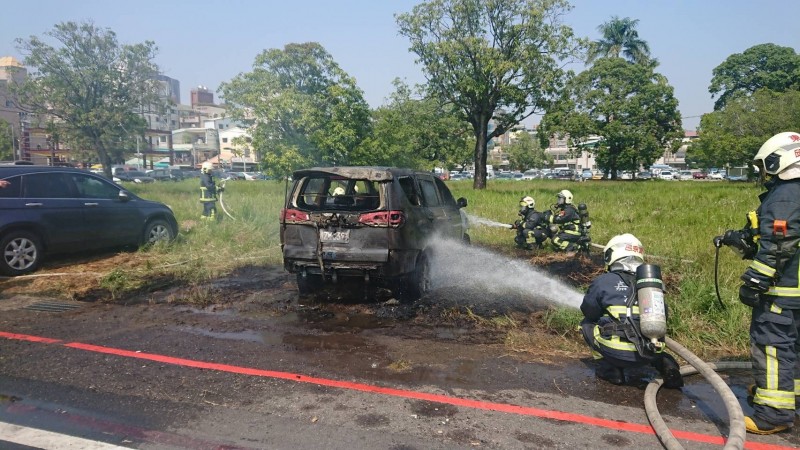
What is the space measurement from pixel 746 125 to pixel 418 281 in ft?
127

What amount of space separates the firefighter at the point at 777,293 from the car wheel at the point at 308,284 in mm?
4852

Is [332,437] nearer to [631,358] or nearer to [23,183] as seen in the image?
[631,358]

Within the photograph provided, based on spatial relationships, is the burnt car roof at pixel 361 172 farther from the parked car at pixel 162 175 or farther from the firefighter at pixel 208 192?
the parked car at pixel 162 175

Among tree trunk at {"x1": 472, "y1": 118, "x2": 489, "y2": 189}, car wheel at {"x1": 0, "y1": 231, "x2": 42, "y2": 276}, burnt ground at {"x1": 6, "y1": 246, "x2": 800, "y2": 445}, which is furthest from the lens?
tree trunk at {"x1": 472, "y1": 118, "x2": 489, "y2": 189}

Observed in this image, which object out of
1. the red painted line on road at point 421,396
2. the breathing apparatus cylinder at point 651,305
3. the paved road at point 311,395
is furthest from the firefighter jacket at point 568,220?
the red painted line on road at point 421,396

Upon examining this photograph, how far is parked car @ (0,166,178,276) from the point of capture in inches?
303

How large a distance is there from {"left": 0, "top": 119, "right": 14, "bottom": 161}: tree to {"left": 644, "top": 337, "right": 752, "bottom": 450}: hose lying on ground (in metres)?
60.2

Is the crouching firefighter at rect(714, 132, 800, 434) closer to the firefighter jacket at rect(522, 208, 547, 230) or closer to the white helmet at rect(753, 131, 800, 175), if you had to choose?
the white helmet at rect(753, 131, 800, 175)

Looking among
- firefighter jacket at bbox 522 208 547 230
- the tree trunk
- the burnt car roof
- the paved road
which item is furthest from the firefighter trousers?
the tree trunk

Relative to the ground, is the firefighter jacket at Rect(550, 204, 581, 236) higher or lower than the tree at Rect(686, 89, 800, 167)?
lower

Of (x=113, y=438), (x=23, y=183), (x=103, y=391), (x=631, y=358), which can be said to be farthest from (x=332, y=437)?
(x=23, y=183)

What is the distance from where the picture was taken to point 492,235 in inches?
470

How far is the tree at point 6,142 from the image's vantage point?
50.5 m

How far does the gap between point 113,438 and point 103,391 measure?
87 centimetres
